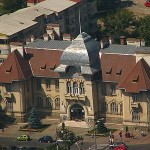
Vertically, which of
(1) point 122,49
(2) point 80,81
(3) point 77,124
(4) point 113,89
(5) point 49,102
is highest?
(1) point 122,49

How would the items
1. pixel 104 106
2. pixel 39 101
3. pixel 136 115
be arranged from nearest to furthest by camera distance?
pixel 136 115 < pixel 104 106 < pixel 39 101

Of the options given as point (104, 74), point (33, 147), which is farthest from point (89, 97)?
point (33, 147)

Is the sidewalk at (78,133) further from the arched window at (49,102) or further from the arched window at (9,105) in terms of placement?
the arched window at (9,105)

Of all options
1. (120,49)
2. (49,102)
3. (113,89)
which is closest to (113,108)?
(113,89)

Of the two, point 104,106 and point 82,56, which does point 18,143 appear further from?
point 82,56

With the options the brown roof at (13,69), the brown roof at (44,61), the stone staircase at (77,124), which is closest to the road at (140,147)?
the stone staircase at (77,124)

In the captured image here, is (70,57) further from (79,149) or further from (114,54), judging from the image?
(79,149)

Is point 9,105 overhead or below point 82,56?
below
